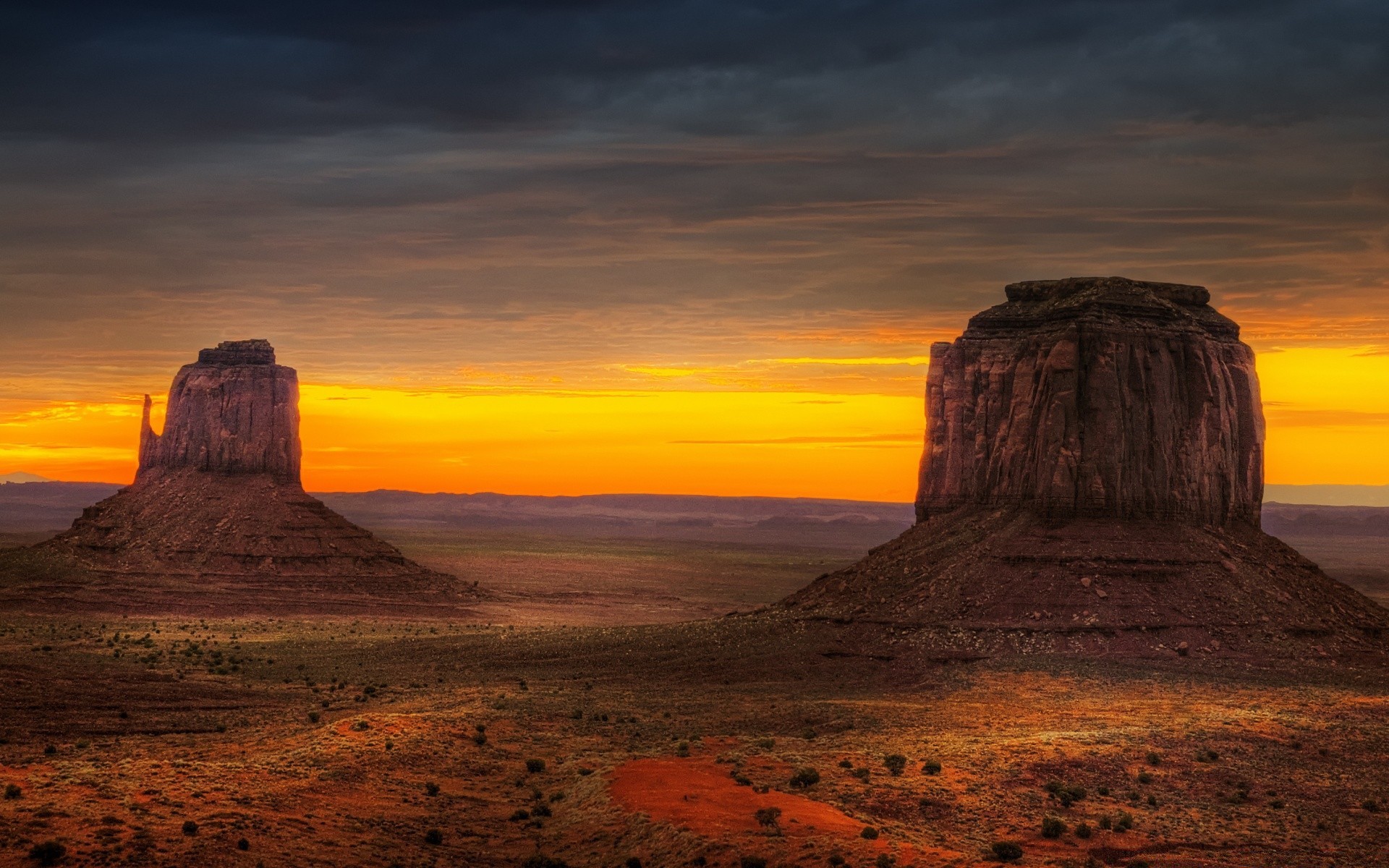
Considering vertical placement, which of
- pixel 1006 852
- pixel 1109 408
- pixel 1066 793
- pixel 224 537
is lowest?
pixel 1006 852

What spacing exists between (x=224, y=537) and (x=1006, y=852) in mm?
92569

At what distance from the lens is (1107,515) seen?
67.8 meters

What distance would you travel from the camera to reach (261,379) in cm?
12456

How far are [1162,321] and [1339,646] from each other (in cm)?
1739

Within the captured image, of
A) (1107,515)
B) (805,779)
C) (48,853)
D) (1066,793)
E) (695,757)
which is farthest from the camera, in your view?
(1107,515)

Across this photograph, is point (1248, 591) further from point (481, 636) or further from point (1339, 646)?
point (481, 636)

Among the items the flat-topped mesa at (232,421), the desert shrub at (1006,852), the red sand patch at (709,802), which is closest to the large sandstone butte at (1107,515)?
the red sand patch at (709,802)

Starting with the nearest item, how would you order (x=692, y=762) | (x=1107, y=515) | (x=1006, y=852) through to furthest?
(x=1006, y=852), (x=692, y=762), (x=1107, y=515)

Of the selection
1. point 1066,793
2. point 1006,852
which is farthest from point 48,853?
point 1066,793

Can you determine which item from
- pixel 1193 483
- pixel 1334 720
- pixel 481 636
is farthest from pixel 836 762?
pixel 481 636

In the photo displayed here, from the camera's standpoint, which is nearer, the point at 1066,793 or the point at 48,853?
the point at 48,853

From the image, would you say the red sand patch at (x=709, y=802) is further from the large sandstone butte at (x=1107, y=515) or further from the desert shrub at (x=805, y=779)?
the large sandstone butte at (x=1107, y=515)

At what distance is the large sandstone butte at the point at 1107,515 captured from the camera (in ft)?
209

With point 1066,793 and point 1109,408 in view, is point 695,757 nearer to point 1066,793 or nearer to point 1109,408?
point 1066,793
